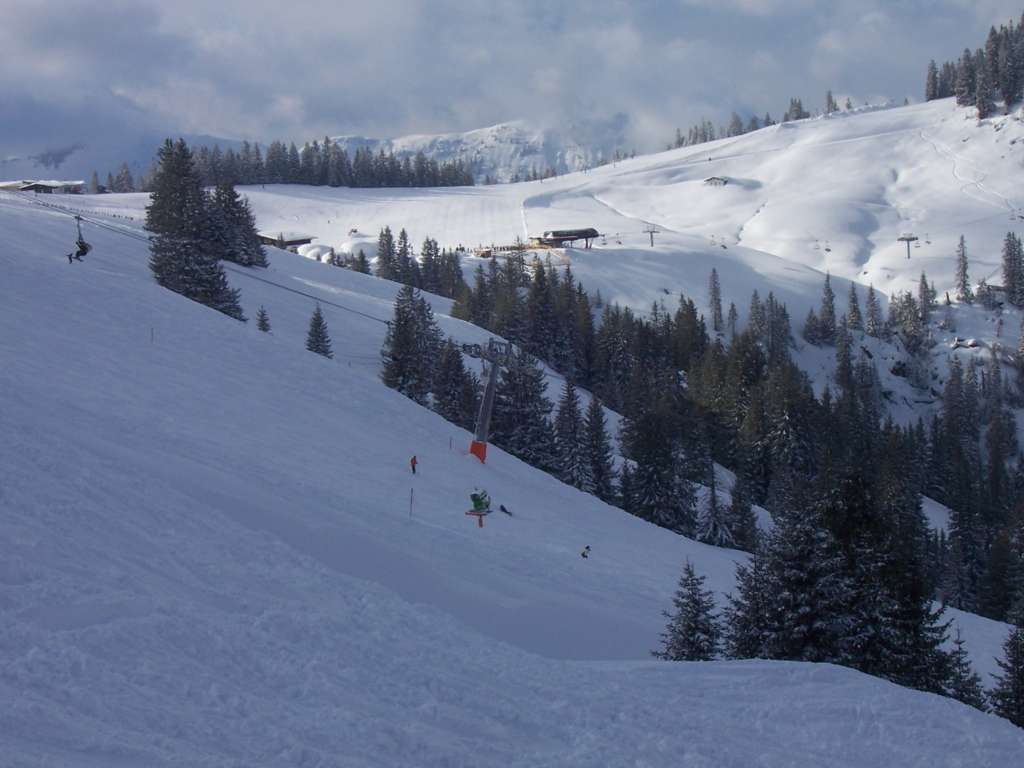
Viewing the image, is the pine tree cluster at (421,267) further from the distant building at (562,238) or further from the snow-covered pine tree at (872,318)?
the snow-covered pine tree at (872,318)

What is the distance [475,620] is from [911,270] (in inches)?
5487

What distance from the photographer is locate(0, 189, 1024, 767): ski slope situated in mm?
8062

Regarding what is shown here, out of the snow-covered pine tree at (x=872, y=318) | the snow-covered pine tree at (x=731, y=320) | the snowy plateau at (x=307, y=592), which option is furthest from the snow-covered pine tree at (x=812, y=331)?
the snowy plateau at (x=307, y=592)

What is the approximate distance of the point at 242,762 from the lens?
7.28 meters

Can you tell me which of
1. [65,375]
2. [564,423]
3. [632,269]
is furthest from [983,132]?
[65,375]

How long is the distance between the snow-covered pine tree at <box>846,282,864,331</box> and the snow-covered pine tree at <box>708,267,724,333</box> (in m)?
18.6

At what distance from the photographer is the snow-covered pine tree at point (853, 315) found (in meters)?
122

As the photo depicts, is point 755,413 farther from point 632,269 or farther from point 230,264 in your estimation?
point 632,269

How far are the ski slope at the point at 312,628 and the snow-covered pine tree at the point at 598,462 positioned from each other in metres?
24.0

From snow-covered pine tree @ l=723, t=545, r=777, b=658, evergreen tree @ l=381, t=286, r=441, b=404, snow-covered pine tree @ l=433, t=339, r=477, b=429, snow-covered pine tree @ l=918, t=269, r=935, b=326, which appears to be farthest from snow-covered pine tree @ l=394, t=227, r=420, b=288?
snow-covered pine tree @ l=723, t=545, r=777, b=658

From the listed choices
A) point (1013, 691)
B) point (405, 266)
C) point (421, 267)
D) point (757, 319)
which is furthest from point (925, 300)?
point (1013, 691)

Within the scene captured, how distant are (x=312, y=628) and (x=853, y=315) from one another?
124 metres

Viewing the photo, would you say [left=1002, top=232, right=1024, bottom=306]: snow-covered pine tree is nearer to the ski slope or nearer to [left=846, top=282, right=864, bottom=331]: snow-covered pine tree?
[left=846, top=282, right=864, bottom=331]: snow-covered pine tree

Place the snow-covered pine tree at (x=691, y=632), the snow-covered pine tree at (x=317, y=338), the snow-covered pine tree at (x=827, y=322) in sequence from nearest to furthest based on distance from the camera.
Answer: the snow-covered pine tree at (x=691, y=632) < the snow-covered pine tree at (x=317, y=338) < the snow-covered pine tree at (x=827, y=322)
